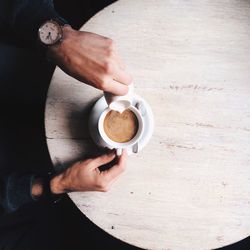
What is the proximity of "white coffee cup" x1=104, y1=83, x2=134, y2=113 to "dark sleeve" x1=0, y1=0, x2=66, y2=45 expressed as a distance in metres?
0.42

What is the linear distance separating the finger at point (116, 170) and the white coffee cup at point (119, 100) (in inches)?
5.9

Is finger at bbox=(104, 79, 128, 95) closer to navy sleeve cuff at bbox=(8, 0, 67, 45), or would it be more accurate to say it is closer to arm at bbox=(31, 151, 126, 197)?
arm at bbox=(31, 151, 126, 197)

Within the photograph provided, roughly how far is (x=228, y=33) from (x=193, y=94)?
0.72 feet

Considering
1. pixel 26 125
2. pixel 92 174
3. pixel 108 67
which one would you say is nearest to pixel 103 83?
pixel 108 67

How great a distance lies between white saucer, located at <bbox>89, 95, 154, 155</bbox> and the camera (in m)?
1.12

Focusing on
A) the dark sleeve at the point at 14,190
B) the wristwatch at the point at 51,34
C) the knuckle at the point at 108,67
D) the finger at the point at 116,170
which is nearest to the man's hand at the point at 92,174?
the finger at the point at 116,170

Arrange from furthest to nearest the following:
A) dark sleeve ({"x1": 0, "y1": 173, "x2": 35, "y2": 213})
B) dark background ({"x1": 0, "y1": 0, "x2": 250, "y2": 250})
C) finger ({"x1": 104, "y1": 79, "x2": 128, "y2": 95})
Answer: dark background ({"x1": 0, "y1": 0, "x2": 250, "y2": 250})
dark sleeve ({"x1": 0, "y1": 173, "x2": 35, "y2": 213})
finger ({"x1": 104, "y1": 79, "x2": 128, "y2": 95})

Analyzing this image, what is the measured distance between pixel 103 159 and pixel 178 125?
0.83 ft

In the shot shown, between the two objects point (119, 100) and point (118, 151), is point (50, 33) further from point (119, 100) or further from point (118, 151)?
point (118, 151)

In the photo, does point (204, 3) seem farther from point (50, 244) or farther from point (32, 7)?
point (50, 244)

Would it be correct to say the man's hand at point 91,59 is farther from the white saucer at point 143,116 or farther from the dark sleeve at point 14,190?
the dark sleeve at point 14,190

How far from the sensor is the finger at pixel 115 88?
933mm

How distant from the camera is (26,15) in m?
1.24

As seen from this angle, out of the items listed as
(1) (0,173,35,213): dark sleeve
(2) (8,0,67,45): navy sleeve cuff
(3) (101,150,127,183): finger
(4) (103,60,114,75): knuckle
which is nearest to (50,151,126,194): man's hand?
(3) (101,150,127,183): finger
